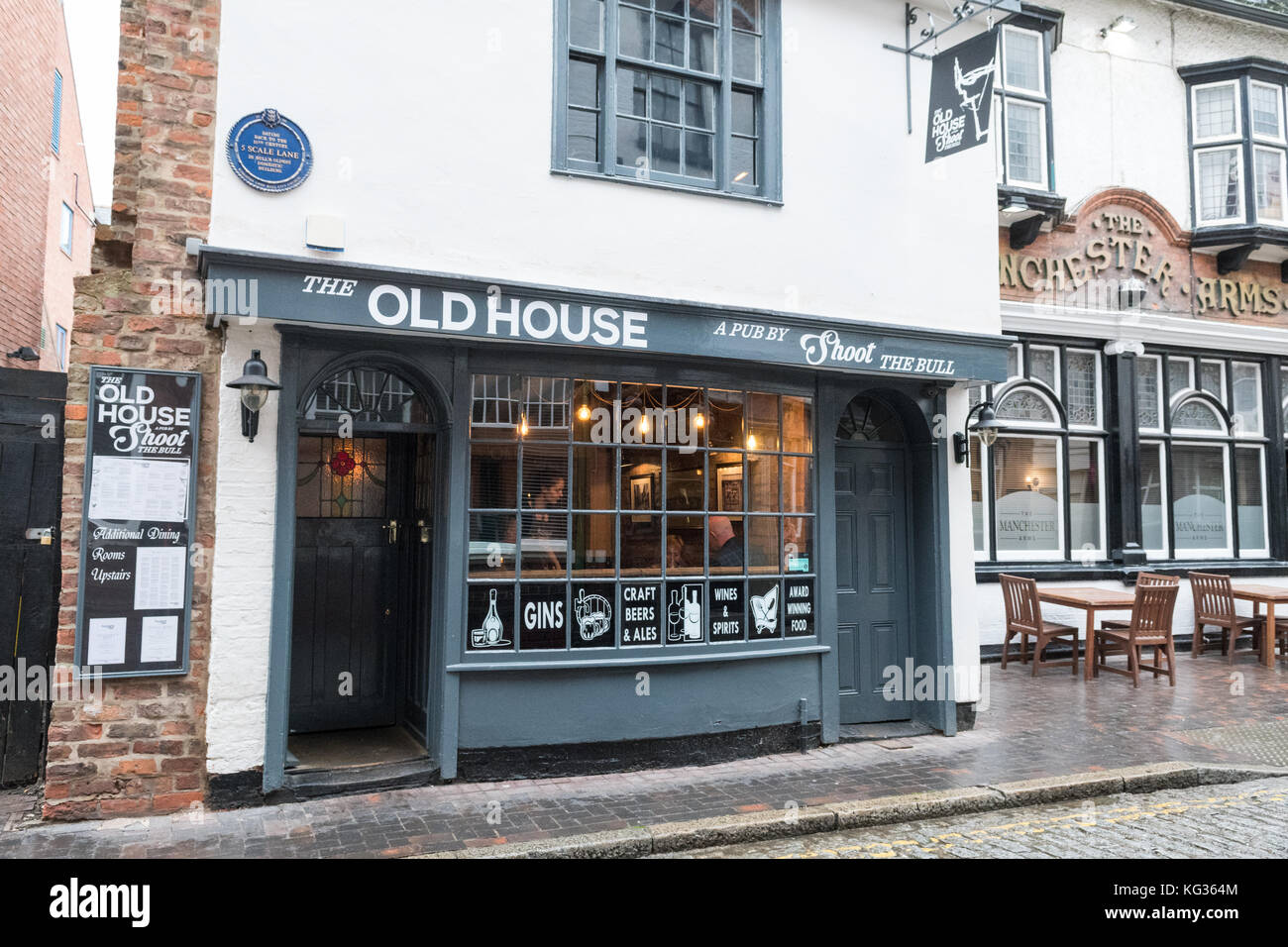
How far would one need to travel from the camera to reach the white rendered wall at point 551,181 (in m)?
6.22

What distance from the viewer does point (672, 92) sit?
7.45 meters

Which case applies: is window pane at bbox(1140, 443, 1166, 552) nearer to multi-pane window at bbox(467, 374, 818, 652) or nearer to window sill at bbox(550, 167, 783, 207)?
multi-pane window at bbox(467, 374, 818, 652)

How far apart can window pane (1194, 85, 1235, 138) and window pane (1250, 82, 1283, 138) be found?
0.98 feet

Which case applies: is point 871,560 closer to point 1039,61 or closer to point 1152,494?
point 1152,494

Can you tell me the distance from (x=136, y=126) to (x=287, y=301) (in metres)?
1.54

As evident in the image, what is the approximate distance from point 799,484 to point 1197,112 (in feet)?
32.7

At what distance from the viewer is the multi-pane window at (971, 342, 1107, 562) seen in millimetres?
11930

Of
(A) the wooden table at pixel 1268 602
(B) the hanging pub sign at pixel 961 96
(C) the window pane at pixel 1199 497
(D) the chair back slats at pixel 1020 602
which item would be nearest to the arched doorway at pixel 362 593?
(B) the hanging pub sign at pixel 961 96

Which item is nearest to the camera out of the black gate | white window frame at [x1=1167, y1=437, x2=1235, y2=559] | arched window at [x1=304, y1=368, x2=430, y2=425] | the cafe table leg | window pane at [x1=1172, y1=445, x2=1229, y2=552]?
the black gate

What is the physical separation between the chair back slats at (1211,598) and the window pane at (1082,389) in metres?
2.41

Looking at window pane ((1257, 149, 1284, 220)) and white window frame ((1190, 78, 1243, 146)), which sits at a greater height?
white window frame ((1190, 78, 1243, 146))

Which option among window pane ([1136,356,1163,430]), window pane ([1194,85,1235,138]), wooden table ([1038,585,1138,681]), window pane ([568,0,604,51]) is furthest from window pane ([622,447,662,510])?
window pane ([1194,85,1235,138])

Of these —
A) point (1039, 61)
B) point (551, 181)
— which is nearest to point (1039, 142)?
point (1039, 61)

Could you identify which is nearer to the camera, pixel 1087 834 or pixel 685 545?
pixel 1087 834
